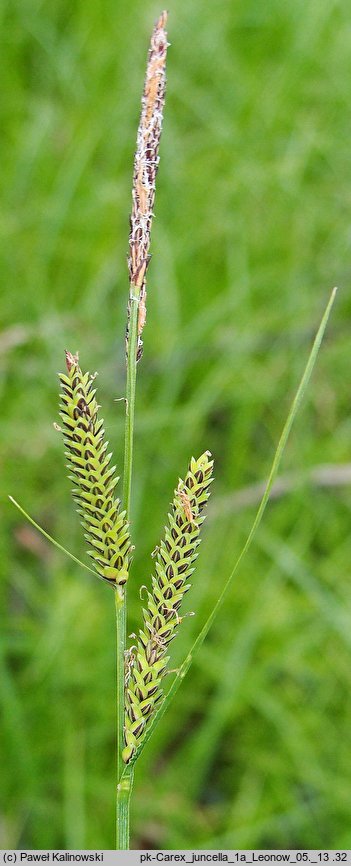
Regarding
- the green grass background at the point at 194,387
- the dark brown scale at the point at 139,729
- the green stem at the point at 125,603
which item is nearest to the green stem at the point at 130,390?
the green stem at the point at 125,603

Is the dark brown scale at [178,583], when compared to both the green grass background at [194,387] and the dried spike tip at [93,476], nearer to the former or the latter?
the dried spike tip at [93,476]

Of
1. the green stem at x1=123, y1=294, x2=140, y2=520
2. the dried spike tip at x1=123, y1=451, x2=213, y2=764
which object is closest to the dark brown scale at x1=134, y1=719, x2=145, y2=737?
the dried spike tip at x1=123, y1=451, x2=213, y2=764

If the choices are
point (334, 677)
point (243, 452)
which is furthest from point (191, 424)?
point (334, 677)

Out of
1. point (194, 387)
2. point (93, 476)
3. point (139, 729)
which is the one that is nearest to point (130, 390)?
point (93, 476)

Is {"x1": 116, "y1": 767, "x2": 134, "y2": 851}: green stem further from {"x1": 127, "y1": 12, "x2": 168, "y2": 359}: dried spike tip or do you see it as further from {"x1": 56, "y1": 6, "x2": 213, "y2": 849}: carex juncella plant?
{"x1": 127, "y1": 12, "x2": 168, "y2": 359}: dried spike tip

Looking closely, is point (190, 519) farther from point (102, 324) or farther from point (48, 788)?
point (102, 324)
